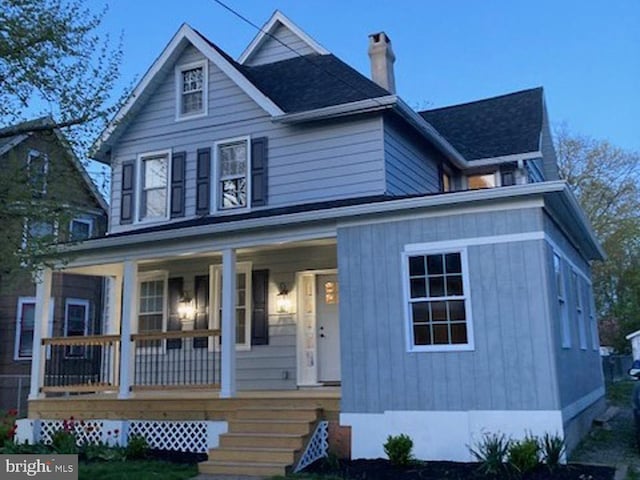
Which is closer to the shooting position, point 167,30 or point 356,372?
point 356,372

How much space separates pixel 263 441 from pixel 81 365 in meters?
5.99

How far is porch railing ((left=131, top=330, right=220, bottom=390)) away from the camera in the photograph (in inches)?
470

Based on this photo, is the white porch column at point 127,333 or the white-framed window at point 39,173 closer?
the white-framed window at point 39,173

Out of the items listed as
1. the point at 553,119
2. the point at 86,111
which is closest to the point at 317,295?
the point at 86,111

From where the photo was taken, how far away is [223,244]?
10.2 meters

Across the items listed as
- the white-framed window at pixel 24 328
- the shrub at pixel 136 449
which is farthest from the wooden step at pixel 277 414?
the white-framed window at pixel 24 328

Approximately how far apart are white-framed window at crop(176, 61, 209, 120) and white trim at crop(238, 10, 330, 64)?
76.2 inches

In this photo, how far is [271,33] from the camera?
14672mm

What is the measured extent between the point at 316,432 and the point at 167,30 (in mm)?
9168

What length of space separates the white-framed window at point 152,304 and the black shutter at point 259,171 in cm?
261

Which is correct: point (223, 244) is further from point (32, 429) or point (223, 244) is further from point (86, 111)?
point (32, 429)

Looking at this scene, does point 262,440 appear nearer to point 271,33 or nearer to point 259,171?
point 259,171

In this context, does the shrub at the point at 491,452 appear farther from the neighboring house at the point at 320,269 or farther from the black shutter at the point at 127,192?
the black shutter at the point at 127,192

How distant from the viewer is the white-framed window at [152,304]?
503 inches
